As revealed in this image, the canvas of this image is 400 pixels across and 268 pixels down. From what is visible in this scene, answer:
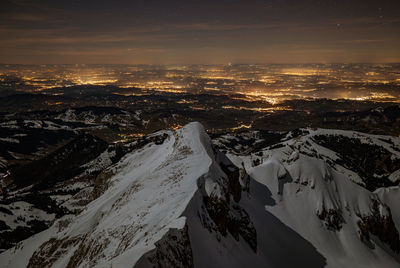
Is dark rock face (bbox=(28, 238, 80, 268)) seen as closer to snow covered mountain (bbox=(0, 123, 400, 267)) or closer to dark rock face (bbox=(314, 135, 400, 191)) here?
snow covered mountain (bbox=(0, 123, 400, 267))

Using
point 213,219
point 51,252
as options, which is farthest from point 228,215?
point 51,252

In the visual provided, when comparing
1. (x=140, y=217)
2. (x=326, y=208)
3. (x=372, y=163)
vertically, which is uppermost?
(x=140, y=217)

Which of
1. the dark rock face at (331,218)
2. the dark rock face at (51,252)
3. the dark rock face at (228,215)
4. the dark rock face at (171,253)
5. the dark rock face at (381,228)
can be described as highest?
the dark rock face at (171,253)

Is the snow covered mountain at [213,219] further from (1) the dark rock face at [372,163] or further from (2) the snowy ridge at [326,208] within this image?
(1) the dark rock face at [372,163]

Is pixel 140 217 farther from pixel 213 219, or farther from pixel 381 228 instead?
pixel 381 228

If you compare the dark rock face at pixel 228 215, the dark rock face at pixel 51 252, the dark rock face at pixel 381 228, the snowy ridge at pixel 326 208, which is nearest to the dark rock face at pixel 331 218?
the snowy ridge at pixel 326 208

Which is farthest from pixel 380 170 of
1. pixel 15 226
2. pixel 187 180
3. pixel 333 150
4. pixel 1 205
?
pixel 1 205

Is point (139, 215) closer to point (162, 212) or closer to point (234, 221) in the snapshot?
point (162, 212)
